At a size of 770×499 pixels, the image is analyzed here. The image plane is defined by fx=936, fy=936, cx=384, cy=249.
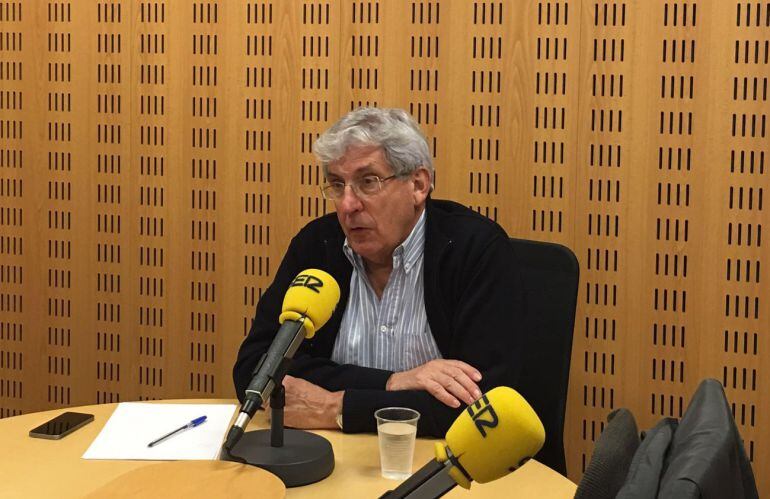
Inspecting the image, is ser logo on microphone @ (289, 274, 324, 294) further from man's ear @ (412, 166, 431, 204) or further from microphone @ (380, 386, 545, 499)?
man's ear @ (412, 166, 431, 204)

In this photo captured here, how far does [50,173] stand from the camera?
394 centimetres

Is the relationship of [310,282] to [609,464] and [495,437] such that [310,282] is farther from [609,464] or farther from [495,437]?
[609,464]

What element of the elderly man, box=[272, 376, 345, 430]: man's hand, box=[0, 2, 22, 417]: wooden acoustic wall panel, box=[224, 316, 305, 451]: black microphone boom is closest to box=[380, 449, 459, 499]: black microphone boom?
box=[224, 316, 305, 451]: black microphone boom

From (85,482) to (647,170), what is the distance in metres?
2.25

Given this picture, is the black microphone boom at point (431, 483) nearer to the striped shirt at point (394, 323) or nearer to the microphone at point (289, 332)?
the microphone at point (289, 332)

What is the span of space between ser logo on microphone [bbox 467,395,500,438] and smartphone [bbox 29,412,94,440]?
111 centimetres

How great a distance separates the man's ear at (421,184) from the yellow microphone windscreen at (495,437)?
4.28 ft

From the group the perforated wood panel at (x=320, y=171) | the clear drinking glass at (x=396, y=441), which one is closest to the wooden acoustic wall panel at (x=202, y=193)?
the perforated wood panel at (x=320, y=171)

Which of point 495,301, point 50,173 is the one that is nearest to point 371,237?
point 495,301

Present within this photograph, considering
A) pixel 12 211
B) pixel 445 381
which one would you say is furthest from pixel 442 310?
pixel 12 211

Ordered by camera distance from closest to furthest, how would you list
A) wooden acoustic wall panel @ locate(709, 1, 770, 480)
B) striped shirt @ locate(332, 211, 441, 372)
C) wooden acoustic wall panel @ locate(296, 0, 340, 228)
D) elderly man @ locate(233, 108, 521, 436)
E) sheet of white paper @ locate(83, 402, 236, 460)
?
sheet of white paper @ locate(83, 402, 236, 460), elderly man @ locate(233, 108, 521, 436), striped shirt @ locate(332, 211, 441, 372), wooden acoustic wall panel @ locate(709, 1, 770, 480), wooden acoustic wall panel @ locate(296, 0, 340, 228)

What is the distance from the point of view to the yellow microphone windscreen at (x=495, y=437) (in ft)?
4.35

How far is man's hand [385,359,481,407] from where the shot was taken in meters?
2.20

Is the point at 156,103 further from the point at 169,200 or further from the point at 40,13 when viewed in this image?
the point at 40,13
